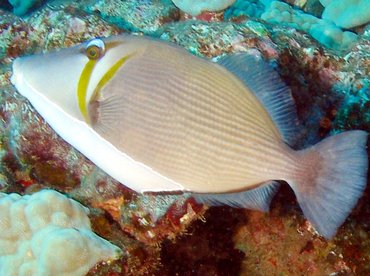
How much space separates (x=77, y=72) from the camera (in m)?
1.64

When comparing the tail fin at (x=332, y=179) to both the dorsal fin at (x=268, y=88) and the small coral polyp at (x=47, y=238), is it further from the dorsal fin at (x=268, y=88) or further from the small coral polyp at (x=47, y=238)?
the small coral polyp at (x=47, y=238)

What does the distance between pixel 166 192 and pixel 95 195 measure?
Result: 4.88ft

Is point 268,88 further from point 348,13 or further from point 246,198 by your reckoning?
Result: point 348,13

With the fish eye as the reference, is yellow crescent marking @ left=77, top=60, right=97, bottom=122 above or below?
below

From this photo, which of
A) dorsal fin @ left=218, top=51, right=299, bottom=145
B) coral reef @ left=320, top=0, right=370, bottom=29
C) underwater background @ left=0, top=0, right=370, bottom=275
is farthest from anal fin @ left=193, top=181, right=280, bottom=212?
coral reef @ left=320, top=0, right=370, bottom=29

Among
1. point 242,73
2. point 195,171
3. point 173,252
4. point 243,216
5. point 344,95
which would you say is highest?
point 242,73

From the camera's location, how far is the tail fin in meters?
1.59

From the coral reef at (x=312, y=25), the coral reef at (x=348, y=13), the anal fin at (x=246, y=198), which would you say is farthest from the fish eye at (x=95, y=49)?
the coral reef at (x=348, y=13)

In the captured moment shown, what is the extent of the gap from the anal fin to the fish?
0.03 m

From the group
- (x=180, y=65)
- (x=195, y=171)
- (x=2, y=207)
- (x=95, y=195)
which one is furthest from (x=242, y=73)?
(x=2, y=207)

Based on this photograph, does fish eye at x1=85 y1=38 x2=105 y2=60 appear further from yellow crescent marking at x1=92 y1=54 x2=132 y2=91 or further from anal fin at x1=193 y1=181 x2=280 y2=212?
anal fin at x1=193 y1=181 x2=280 y2=212

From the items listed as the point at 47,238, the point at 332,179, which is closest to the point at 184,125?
the point at 332,179

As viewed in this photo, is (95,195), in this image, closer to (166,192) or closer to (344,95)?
(166,192)

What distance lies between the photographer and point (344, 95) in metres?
3.32
